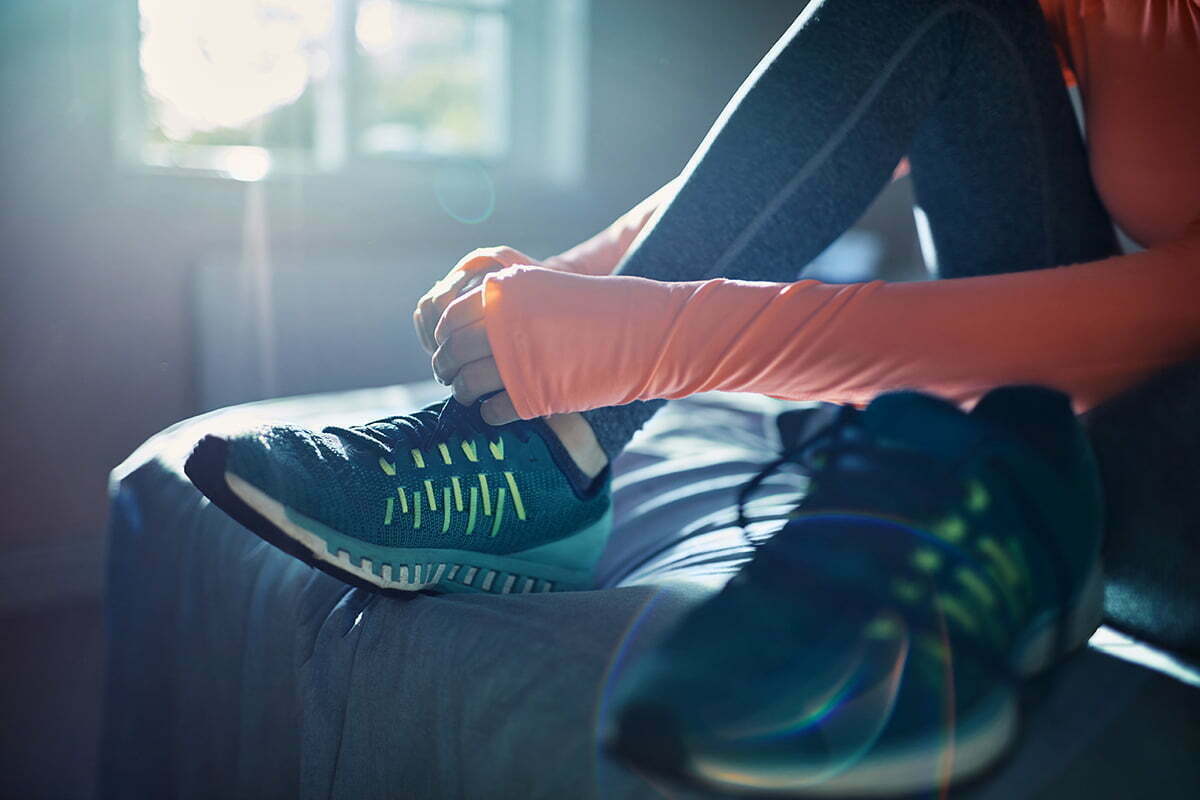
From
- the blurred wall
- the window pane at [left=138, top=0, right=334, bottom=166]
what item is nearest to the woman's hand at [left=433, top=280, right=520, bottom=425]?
the blurred wall

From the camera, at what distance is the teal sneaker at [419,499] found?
554 mm

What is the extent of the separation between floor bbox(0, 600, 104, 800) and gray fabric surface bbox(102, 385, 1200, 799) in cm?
43

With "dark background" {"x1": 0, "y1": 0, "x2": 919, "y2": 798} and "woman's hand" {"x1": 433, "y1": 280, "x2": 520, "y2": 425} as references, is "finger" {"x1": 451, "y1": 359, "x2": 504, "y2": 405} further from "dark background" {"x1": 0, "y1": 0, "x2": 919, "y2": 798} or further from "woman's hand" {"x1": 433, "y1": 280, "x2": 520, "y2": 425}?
"dark background" {"x1": 0, "y1": 0, "x2": 919, "y2": 798}

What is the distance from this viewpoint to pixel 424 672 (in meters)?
0.60

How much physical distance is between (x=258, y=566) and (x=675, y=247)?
467 millimetres

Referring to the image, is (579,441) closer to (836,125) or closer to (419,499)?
(419,499)

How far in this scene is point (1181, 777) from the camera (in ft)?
1.43

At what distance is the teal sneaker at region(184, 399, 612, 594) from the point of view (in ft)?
1.82

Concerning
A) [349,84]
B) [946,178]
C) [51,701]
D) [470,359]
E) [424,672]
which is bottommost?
[51,701]

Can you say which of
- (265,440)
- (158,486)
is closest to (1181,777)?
(265,440)

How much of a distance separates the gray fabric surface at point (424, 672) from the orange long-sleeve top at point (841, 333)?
15cm

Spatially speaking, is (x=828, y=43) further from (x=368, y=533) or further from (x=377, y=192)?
(x=377, y=192)

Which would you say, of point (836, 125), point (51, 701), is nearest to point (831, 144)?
point (836, 125)

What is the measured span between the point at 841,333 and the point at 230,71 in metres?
1.94
